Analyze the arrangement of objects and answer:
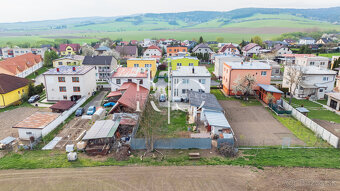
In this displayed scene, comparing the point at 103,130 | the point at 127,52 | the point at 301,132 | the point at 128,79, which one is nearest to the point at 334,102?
the point at 301,132

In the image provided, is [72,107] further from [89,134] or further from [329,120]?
[329,120]

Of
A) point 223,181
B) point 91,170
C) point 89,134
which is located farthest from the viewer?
point 89,134

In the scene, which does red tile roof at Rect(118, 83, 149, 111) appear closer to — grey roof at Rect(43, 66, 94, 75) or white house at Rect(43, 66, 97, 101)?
white house at Rect(43, 66, 97, 101)

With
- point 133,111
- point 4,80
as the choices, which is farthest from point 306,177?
point 4,80

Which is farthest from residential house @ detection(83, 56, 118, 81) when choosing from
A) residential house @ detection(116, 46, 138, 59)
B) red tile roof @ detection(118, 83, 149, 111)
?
residential house @ detection(116, 46, 138, 59)

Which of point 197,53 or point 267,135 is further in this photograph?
point 197,53
